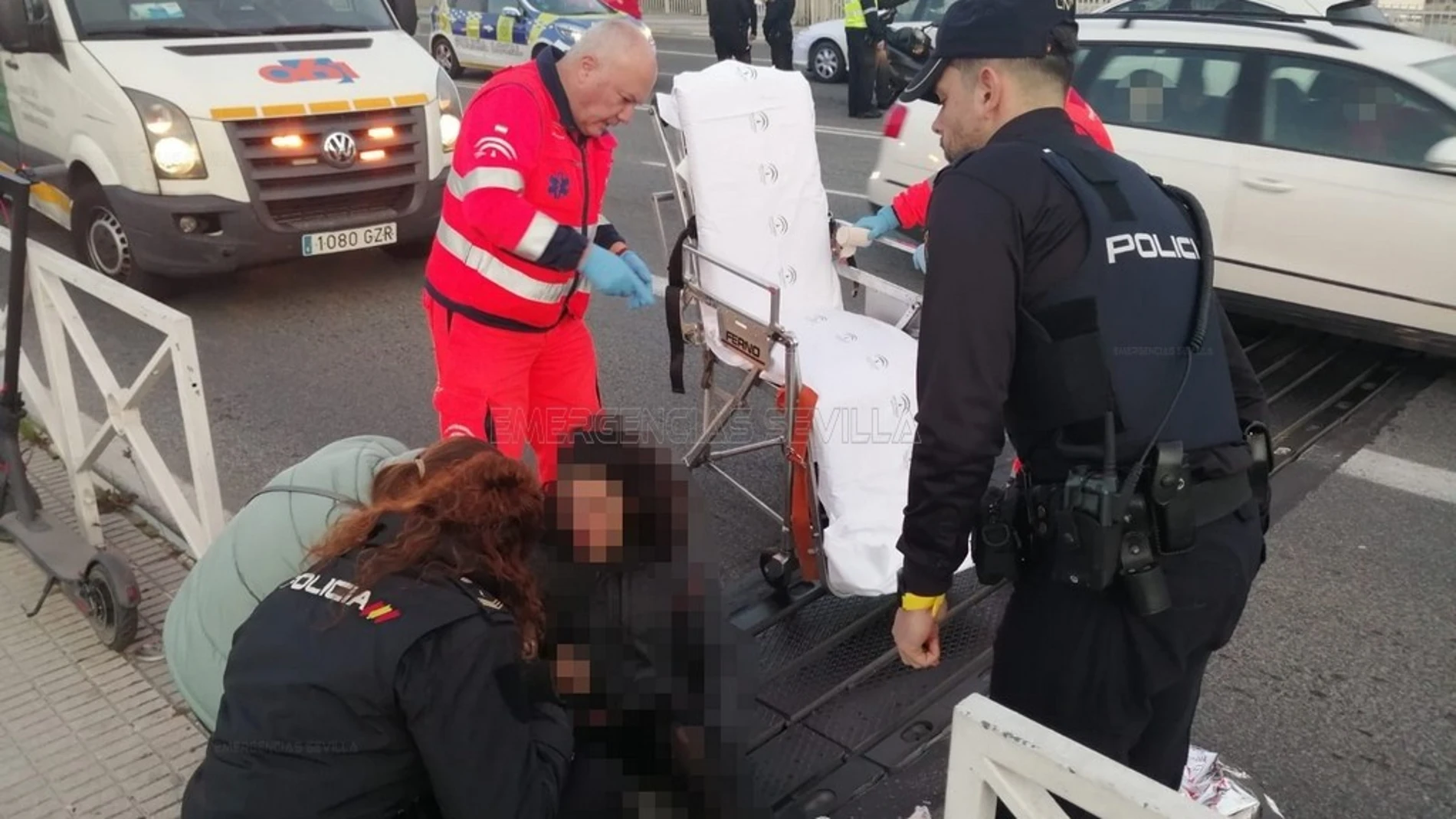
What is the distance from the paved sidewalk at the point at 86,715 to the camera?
2799 millimetres

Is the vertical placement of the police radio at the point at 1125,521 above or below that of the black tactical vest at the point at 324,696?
above

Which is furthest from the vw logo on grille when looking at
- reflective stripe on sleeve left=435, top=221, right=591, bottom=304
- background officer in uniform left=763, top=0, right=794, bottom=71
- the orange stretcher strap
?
background officer in uniform left=763, top=0, right=794, bottom=71

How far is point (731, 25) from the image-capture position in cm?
1450

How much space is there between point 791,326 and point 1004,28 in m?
2.22

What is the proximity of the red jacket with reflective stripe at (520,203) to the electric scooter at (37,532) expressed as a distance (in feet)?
3.85

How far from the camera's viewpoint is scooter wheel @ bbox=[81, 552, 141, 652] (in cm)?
326

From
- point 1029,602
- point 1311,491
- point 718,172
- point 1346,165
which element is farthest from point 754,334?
→ point 1346,165

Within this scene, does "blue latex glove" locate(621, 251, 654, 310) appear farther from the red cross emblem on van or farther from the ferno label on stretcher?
the red cross emblem on van

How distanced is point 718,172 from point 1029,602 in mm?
2363

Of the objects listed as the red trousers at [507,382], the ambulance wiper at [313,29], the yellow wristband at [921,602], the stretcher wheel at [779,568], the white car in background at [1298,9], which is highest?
the ambulance wiper at [313,29]

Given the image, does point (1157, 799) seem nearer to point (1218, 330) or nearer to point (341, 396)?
point (1218, 330)

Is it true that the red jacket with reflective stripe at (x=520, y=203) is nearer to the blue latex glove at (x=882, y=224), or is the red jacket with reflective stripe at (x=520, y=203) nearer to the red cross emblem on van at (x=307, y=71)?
the blue latex glove at (x=882, y=224)

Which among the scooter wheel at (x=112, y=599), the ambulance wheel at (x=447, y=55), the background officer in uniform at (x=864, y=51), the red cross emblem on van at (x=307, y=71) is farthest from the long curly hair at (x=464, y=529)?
the ambulance wheel at (x=447, y=55)

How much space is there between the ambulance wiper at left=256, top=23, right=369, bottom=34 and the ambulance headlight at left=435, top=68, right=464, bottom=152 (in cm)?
59
